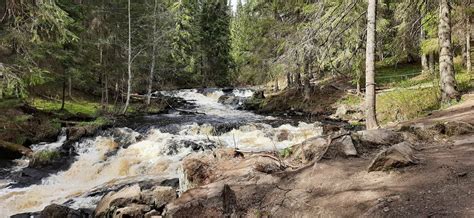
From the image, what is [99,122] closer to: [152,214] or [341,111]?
[341,111]

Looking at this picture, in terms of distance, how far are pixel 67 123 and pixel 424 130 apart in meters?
16.0

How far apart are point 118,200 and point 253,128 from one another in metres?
9.96

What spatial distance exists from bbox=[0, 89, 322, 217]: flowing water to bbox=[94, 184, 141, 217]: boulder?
1.74m

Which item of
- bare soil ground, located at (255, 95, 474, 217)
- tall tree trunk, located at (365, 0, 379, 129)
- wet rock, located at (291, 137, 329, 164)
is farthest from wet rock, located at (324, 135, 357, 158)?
tall tree trunk, located at (365, 0, 379, 129)

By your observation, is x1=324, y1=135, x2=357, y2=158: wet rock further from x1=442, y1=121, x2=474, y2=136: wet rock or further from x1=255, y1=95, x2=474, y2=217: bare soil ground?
x1=442, y1=121, x2=474, y2=136: wet rock

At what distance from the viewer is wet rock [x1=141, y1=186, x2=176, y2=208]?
Answer: 25.1 ft

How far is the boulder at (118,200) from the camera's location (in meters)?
7.87

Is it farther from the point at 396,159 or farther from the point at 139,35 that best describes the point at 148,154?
the point at 139,35

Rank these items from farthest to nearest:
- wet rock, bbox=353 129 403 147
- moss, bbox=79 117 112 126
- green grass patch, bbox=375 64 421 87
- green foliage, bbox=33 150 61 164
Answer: green grass patch, bbox=375 64 421 87 < moss, bbox=79 117 112 126 < green foliage, bbox=33 150 61 164 < wet rock, bbox=353 129 403 147

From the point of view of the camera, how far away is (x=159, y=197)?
7.73 m

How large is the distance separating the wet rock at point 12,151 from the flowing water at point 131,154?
67 cm

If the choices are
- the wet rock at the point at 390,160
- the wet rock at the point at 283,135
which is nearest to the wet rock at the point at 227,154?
the wet rock at the point at 390,160

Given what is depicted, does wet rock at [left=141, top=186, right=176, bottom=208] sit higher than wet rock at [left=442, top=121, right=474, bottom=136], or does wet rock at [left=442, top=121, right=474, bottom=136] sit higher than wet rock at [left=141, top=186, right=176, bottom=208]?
wet rock at [left=442, top=121, right=474, bottom=136]

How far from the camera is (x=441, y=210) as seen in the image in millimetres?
4281
